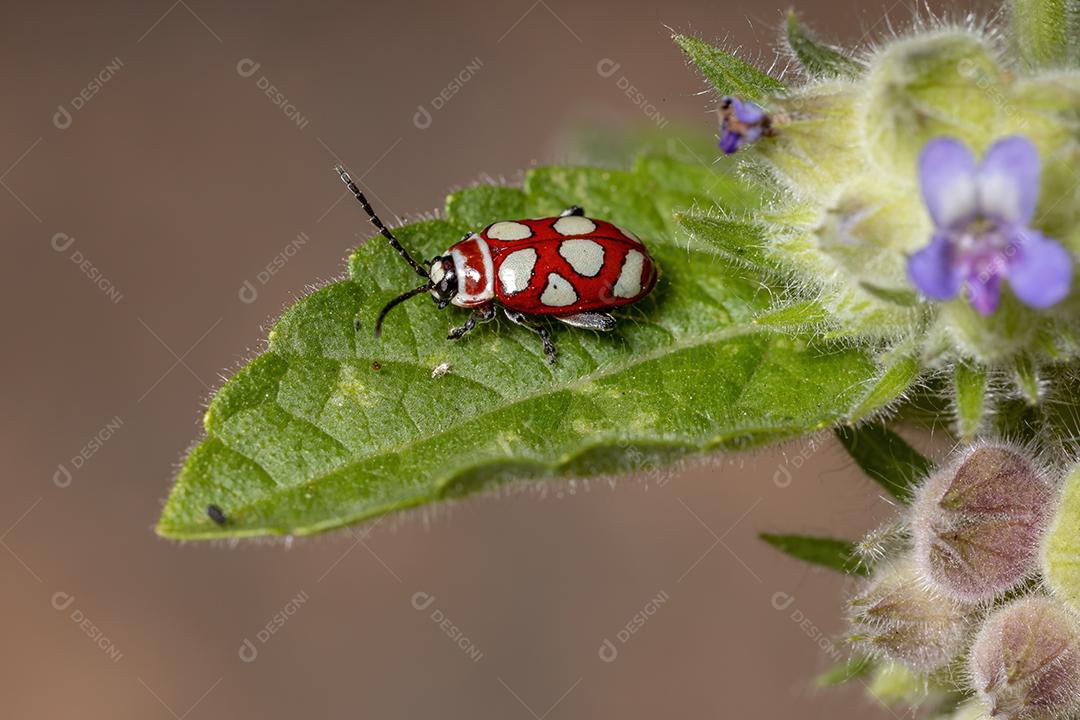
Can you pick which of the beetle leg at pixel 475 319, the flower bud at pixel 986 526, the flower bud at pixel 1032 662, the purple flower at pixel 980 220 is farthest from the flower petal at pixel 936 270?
the beetle leg at pixel 475 319

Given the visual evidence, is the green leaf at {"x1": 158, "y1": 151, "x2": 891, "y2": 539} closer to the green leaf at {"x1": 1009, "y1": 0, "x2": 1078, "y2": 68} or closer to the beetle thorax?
the beetle thorax

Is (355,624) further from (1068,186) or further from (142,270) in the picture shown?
(1068,186)

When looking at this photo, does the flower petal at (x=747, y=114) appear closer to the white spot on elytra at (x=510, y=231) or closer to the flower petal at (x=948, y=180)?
the flower petal at (x=948, y=180)

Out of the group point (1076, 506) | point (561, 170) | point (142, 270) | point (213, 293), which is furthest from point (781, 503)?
point (1076, 506)

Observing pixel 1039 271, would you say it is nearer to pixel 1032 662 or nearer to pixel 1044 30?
pixel 1032 662

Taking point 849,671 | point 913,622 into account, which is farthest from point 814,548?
point 913,622

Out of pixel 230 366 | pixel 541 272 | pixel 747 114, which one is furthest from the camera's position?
pixel 230 366

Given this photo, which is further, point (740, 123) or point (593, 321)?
point (593, 321)
